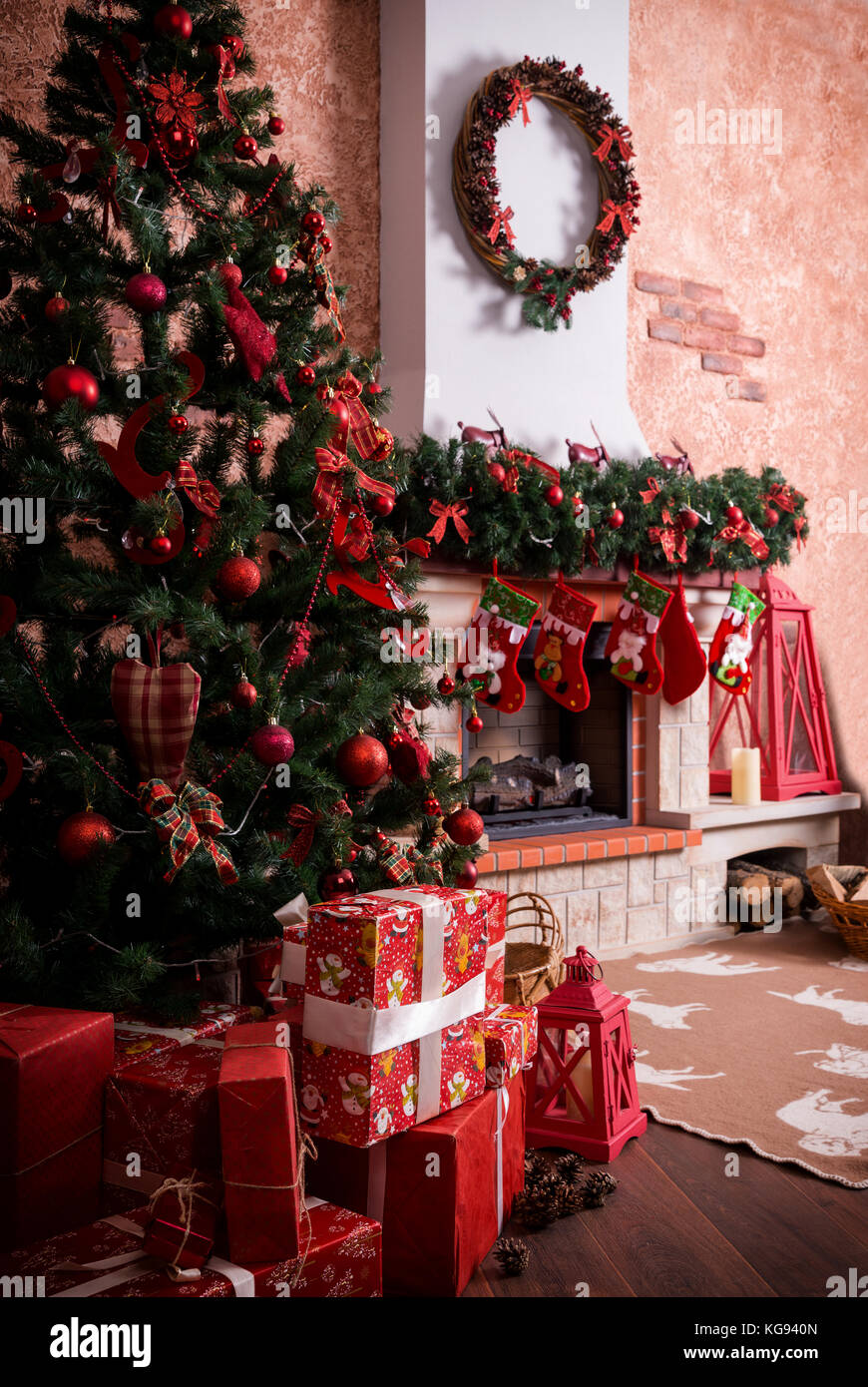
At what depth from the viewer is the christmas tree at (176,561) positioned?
1.64m

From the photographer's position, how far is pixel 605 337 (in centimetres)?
337

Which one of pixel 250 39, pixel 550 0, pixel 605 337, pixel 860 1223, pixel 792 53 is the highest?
pixel 792 53

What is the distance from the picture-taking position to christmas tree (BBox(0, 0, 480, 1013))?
1643 mm

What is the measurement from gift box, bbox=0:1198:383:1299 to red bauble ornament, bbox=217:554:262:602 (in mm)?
956

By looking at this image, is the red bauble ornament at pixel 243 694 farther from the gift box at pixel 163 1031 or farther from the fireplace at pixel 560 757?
the fireplace at pixel 560 757

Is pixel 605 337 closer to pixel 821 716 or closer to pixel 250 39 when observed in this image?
pixel 250 39

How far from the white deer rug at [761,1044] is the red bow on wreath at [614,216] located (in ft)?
7.75

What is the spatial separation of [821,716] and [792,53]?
9.03 feet

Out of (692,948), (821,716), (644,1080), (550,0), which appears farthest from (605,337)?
(644,1080)

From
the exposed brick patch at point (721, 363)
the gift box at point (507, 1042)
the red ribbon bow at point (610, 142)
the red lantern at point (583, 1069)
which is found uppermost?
the red ribbon bow at point (610, 142)

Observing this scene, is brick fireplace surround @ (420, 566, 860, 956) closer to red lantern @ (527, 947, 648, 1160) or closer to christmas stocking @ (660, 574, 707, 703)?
christmas stocking @ (660, 574, 707, 703)

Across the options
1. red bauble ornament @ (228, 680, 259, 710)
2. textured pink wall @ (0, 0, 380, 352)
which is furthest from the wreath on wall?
red bauble ornament @ (228, 680, 259, 710)

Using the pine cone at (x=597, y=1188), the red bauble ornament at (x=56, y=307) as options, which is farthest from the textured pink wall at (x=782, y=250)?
the pine cone at (x=597, y=1188)

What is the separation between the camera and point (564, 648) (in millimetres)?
3137
